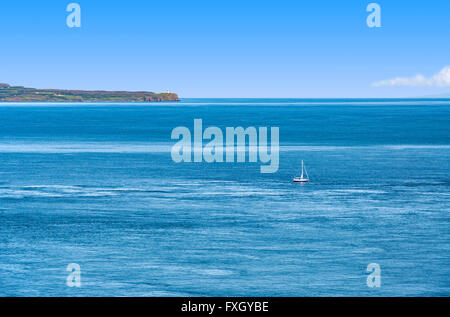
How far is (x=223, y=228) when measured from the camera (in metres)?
64.6

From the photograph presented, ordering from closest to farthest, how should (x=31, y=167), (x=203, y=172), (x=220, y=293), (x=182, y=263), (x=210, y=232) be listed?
1. (x=220, y=293)
2. (x=182, y=263)
3. (x=210, y=232)
4. (x=203, y=172)
5. (x=31, y=167)

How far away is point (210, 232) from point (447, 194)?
29.6m

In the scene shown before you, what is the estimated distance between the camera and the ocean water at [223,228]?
2008 inches

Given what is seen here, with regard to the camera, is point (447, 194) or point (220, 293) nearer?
point (220, 293)

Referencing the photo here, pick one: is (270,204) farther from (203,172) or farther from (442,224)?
(203,172)

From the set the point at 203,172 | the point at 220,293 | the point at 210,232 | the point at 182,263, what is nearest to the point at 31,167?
the point at 203,172

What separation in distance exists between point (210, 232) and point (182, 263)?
28.0 ft

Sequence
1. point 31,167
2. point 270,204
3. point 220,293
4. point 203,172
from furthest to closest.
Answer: point 31,167 → point 203,172 → point 270,204 → point 220,293

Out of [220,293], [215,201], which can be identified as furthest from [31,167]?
[220,293]

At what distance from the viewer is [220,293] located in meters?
48.8

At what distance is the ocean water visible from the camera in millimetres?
51000

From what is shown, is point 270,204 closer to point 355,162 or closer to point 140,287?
Result: point 140,287

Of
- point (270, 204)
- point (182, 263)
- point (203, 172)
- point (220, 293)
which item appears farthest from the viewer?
point (203, 172)

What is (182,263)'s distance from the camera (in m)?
54.9
